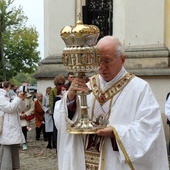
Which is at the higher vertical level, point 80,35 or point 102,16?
point 102,16

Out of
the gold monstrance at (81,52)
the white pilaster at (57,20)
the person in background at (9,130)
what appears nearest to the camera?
the gold monstrance at (81,52)

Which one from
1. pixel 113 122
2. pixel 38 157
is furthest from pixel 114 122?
pixel 38 157

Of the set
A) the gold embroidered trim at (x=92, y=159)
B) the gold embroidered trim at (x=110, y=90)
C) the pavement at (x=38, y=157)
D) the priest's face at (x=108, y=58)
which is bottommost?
the pavement at (x=38, y=157)

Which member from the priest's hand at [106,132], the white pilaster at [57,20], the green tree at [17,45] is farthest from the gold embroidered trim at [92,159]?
the green tree at [17,45]

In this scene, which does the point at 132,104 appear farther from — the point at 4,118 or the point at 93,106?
the point at 4,118

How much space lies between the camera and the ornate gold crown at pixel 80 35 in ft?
10.8

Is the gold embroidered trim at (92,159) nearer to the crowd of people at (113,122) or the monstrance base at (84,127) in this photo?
the crowd of people at (113,122)

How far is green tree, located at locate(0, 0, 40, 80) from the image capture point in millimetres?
34188

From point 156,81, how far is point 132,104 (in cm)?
668

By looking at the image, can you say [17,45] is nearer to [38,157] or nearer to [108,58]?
[38,157]

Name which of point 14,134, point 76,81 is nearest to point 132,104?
point 76,81

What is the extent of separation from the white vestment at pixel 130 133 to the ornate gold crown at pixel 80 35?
1.83 ft

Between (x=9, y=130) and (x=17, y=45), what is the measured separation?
27.5m

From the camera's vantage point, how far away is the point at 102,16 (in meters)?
11.6
